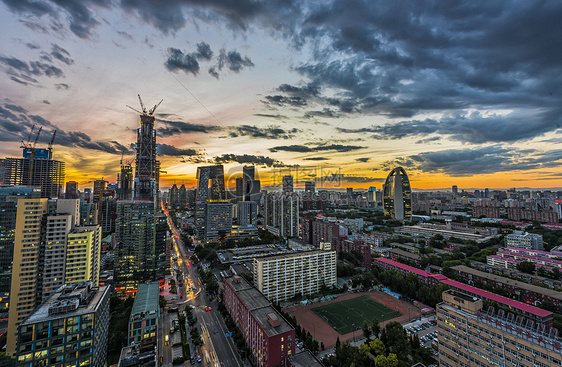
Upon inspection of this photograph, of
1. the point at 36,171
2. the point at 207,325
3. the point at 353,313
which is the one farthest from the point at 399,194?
the point at 36,171

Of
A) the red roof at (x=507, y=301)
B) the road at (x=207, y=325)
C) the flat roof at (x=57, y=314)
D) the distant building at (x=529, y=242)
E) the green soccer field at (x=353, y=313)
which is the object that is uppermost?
the flat roof at (x=57, y=314)

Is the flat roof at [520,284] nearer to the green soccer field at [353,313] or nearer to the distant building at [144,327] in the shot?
the green soccer field at [353,313]

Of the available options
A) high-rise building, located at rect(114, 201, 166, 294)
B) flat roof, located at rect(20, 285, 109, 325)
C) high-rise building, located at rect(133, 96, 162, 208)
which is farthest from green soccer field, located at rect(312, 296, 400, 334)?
high-rise building, located at rect(133, 96, 162, 208)

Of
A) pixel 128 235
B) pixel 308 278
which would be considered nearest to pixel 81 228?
pixel 128 235

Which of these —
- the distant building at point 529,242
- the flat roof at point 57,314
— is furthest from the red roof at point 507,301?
the flat roof at point 57,314

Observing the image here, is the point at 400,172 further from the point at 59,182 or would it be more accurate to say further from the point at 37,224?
the point at 59,182

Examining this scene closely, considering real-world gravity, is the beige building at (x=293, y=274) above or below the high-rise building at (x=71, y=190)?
below

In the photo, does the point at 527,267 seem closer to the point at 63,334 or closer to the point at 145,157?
the point at 63,334
